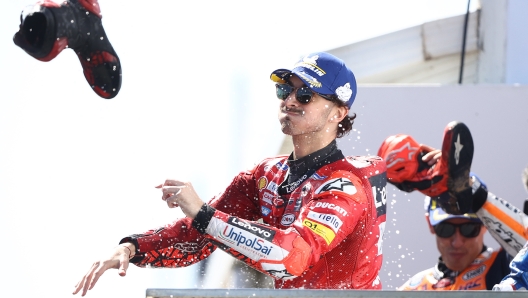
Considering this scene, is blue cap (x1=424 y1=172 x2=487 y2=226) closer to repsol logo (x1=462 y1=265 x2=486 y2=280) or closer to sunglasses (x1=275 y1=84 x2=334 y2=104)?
repsol logo (x1=462 y1=265 x2=486 y2=280)

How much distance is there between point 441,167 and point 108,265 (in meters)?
2.33

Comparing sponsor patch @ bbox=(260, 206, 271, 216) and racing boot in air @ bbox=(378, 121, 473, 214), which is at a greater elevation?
sponsor patch @ bbox=(260, 206, 271, 216)

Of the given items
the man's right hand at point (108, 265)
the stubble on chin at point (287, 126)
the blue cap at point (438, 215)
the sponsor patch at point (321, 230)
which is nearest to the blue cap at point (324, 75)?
the stubble on chin at point (287, 126)

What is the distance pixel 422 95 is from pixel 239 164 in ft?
5.27

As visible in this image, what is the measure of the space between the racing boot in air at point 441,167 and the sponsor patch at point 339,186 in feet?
5.33

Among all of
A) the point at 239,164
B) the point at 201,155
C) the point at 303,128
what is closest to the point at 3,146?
the point at 303,128

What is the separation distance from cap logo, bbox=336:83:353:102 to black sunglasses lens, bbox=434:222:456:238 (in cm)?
211

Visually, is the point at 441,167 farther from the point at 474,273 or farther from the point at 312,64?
the point at 312,64

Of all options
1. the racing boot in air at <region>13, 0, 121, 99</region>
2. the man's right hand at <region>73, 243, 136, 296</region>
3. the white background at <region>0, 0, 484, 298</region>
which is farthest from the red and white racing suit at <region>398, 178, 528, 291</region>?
the racing boot in air at <region>13, 0, 121, 99</region>

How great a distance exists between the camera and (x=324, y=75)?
3258mm

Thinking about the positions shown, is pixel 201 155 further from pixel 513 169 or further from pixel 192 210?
pixel 513 169

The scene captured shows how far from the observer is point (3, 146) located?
2453 millimetres

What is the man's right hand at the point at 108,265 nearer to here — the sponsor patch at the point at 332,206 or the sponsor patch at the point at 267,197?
the sponsor patch at the point at 267,197

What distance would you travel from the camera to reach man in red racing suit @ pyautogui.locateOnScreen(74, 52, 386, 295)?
2861 mm
